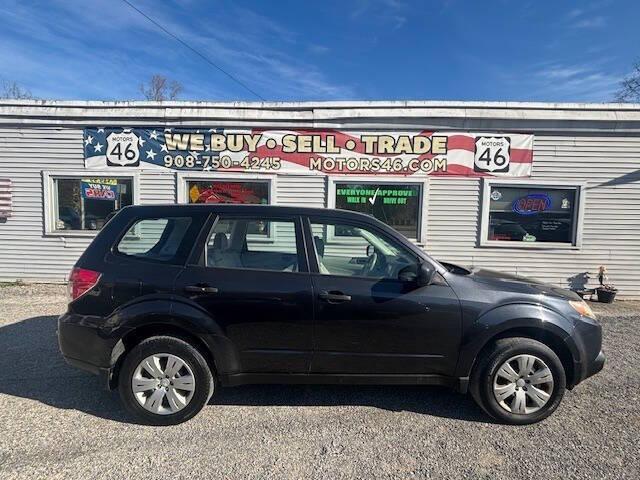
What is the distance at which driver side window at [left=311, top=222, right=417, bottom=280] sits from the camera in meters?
3.15

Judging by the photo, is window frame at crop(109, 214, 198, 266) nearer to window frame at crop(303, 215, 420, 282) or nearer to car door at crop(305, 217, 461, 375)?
window frame at crop(303, 215, 420, 282)

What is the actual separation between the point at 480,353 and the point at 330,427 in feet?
4.35

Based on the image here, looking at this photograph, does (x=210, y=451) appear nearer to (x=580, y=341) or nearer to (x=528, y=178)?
(x=580, y=341)

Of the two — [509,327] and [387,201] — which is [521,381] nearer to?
[509,327]

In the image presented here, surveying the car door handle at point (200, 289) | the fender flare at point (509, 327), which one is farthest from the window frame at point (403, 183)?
the car door handle at point (200, 289)

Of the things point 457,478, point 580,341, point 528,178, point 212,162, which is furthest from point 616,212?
point 212,162

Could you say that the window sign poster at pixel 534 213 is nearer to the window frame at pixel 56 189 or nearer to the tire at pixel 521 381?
the tire at pixel 521 381

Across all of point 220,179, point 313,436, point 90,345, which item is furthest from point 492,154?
point 90,345

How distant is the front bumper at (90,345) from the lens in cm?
303

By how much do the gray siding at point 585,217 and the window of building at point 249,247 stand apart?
5036mm

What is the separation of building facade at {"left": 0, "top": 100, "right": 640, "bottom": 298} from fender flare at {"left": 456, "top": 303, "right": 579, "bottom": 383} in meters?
→ 4.64

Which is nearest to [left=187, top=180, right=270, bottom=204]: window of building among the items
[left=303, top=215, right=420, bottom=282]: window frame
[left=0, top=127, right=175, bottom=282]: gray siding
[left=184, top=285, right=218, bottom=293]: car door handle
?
[left=0, top=127, right=175, bottom=282]: gray siding

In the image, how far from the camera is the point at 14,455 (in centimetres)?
260

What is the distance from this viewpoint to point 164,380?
303 centimetres
